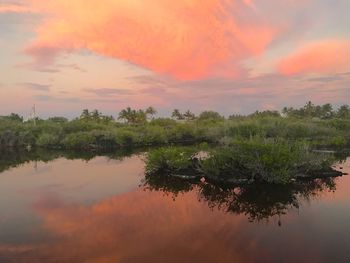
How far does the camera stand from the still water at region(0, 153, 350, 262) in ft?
41.3

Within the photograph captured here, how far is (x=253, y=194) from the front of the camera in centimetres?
2009

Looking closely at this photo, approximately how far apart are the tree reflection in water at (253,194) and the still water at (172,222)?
5cm

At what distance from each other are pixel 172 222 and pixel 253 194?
559 cm

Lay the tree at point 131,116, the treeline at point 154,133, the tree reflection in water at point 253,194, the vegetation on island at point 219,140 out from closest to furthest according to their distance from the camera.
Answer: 1. the tree reflection in water at point 253,194
2. the vegetation on island at point 219,140
3. the treeline at point 154,133
4. the tree at point 131,116

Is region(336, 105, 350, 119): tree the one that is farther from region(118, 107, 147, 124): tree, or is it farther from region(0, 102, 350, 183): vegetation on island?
region(118, 107, 147, 124): tree

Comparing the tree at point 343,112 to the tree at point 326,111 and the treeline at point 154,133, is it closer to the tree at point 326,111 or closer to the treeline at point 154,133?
the tree at point 326,111

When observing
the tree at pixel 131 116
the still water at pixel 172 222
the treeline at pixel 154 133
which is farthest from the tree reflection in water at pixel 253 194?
the tree at pixel 131 116

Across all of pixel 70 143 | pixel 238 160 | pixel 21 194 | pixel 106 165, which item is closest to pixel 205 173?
pixel 238 160

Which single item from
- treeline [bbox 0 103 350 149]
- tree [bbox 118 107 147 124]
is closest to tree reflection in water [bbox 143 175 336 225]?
treeline [bbox 0 103 350 149]

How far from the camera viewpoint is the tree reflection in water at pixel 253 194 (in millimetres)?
17734

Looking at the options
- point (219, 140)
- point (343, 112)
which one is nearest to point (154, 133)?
point (219, 140)

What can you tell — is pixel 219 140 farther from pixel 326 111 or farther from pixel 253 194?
pixel 326 111

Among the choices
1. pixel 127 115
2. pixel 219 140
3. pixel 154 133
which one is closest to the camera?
pixel 219 140

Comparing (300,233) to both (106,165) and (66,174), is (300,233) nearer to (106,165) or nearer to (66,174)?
(66,174)
